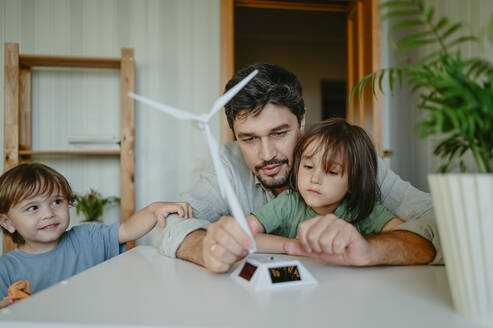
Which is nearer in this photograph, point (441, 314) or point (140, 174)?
point (441, 314)

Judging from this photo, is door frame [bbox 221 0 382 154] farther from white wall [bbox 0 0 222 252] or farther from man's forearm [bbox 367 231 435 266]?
man's forearm [bbox 367 231 435 266]

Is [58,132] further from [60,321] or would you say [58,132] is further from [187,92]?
[60,321]

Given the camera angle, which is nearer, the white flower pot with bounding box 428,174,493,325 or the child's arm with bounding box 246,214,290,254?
the white flower pot with bounding box 428,174,493,325

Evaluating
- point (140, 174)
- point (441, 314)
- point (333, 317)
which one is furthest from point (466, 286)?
point (140, 174)

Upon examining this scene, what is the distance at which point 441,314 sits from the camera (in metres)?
0.52

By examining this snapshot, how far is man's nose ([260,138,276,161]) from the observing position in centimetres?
140

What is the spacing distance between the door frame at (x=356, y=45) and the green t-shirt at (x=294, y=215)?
135 cm

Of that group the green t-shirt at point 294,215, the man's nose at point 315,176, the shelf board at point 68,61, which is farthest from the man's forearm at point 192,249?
the shelf board at point 68,61

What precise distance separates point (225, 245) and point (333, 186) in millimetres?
547

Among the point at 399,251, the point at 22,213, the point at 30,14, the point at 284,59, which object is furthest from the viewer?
the point at 284,59

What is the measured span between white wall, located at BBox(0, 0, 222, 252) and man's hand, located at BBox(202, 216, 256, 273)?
78.9 inches

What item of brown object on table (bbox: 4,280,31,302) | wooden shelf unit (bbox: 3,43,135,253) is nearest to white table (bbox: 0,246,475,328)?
brown object on table (bbox: 4,280,31,302)

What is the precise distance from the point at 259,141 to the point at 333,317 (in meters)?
0.97

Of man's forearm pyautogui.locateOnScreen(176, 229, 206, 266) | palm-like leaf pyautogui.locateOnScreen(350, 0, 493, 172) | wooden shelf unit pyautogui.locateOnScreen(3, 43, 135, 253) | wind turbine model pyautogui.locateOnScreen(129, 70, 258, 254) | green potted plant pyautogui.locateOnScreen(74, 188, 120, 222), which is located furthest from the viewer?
green potted plant pyautogui.locateOnScreen(74, 188, 120, 222)
